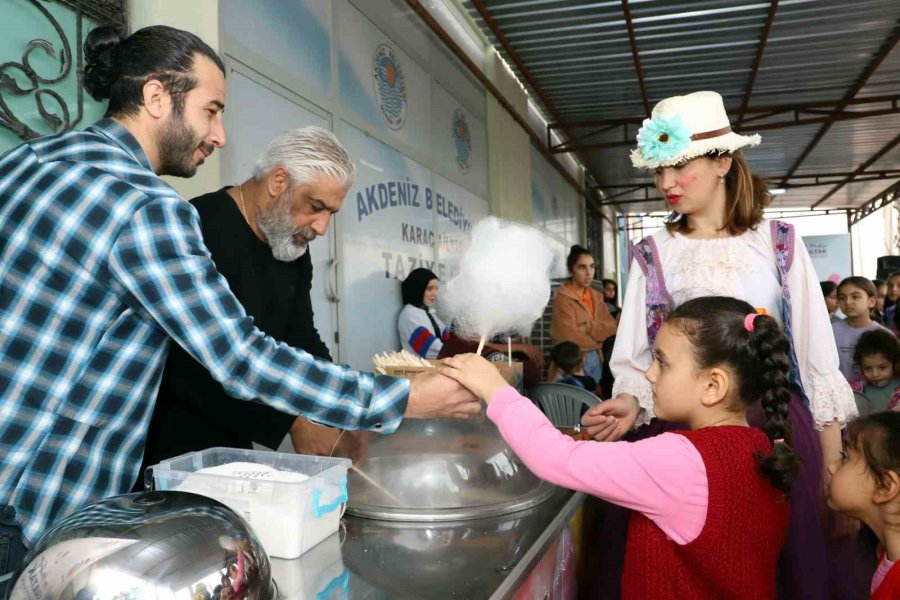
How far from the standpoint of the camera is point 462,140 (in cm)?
691

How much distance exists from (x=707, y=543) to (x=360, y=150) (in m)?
3.87

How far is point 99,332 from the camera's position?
3.88ft

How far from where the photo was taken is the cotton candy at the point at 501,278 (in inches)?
55.7

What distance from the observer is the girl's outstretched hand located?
1324 millimetres

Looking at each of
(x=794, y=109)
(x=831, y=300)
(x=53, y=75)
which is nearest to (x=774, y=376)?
(x=53, y=75)

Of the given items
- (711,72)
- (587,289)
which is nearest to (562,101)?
(711,72)

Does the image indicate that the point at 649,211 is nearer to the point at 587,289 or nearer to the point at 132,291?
the point at 587,289

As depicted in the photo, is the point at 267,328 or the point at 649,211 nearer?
the point at 267,328

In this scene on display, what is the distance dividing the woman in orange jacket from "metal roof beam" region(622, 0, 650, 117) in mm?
2501

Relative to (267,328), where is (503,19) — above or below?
above

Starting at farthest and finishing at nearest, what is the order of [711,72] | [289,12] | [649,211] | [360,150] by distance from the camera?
[649,211] < [711,72] < [360,150] < [289,12]

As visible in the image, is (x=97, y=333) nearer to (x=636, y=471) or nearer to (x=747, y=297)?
(x=636, y=471)

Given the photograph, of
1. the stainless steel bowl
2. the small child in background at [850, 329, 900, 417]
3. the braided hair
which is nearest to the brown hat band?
the braided hair

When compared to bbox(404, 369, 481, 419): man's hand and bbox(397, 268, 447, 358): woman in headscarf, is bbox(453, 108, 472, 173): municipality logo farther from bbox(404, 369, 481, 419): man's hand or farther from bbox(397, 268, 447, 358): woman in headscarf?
bbox(404, 369, 481, 419): man's hand
